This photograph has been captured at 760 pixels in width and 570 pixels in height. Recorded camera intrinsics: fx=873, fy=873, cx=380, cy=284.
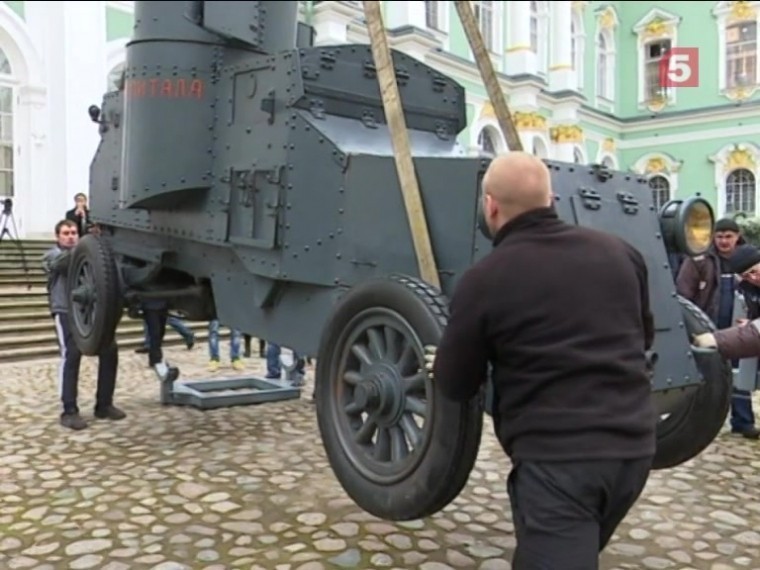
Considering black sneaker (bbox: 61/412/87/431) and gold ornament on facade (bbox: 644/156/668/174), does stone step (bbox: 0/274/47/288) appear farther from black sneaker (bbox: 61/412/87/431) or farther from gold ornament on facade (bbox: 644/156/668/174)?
gold ornament on facade (bbox: 644/156/668/174)

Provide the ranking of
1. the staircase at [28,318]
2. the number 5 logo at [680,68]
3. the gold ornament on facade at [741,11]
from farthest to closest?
the staircase at [28,318]
the number 5 logo at [680,68]
the gold ornament on facade at [741,11]

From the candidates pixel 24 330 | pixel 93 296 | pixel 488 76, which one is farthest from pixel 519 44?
pixel 488 76

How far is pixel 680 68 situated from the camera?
19.8 feet

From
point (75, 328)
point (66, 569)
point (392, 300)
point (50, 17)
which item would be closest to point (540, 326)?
point (392, 300)

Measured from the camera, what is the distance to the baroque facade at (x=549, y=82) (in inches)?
194

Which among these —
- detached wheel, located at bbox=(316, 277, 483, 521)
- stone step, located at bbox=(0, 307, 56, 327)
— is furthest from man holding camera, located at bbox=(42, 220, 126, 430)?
stone step, located at bbox=(0, 307, 56, 327)

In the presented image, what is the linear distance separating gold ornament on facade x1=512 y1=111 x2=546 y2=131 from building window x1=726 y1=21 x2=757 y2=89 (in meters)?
15.1

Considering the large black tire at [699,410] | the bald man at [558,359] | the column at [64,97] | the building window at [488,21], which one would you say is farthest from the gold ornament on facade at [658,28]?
the building window at [488,21]

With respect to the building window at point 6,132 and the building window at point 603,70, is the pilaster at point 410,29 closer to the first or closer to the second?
the building window at point 603,70

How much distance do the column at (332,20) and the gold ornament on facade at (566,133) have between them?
4.41 m

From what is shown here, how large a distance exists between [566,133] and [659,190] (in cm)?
1325

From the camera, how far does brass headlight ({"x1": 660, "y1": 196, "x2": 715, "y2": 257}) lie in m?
3.54

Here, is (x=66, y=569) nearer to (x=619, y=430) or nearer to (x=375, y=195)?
(x=375, y=195)

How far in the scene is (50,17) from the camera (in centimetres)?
1427
